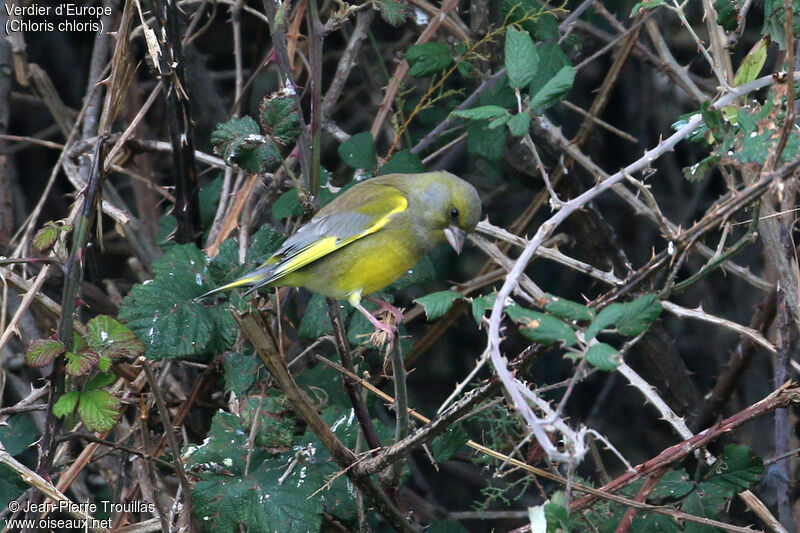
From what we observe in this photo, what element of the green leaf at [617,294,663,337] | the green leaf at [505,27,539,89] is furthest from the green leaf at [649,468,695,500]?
the green leaf at [505,27,539,89]

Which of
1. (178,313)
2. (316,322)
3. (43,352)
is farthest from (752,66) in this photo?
(43,352)

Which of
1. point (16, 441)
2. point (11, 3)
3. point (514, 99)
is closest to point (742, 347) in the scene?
point (514, 99)

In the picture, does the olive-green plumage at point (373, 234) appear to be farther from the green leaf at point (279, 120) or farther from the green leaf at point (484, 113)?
the green leaf at point (484, 113)

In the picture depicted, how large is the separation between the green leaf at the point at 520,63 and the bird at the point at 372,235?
119cm

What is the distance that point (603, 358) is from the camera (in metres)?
1.59

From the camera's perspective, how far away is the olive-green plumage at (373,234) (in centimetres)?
327

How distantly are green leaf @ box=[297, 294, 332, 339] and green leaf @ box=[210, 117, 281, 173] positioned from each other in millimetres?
713

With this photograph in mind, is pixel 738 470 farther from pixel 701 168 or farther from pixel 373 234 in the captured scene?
pixel 373 234

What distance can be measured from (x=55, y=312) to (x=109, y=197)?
3.88 feet

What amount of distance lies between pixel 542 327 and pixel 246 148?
4.76 ft

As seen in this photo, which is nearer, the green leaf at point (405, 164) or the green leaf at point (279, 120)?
the green leaf at point (279, 120)

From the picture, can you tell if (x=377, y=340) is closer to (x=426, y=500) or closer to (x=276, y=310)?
(x=276, y=310)

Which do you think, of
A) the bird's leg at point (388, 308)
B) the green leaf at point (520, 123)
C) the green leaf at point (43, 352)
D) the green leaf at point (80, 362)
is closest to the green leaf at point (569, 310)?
the green leaf at point (520, 123)

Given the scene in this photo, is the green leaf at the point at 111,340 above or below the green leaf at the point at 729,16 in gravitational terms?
below
